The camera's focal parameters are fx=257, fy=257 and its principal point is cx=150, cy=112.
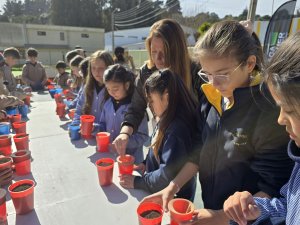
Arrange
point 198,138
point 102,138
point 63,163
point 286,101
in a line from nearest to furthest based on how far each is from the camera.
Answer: point 286,101
point 198,138
point 63,163
point 102,138

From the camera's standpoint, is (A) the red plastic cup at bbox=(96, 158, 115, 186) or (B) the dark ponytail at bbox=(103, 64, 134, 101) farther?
(B) the dark ponytail at bbox=(103, 64, 134, 101)

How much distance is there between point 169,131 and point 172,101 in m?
0.18

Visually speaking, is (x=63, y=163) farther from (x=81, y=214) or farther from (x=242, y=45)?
(x=242, y=45)

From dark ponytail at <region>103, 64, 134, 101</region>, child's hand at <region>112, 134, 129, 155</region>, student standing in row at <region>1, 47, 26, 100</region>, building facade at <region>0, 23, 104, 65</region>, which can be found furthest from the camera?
building facade at <region>0, 23, 104, 65</region>

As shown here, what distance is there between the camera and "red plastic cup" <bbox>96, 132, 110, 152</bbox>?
6.58ft

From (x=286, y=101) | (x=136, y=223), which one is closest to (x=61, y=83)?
(x=136, y=223)

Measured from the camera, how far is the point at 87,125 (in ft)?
7.60

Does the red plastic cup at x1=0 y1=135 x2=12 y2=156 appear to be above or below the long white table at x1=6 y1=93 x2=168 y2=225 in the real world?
above

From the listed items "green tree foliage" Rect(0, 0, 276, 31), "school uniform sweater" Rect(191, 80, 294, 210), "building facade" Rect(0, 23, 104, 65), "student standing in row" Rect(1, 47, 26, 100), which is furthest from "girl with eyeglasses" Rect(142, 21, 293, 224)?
"green tree foliage" Rect(0, 0, 276, 31)

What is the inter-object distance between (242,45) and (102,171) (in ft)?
3.31

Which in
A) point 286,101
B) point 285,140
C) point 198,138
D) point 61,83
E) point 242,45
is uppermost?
point 242,45

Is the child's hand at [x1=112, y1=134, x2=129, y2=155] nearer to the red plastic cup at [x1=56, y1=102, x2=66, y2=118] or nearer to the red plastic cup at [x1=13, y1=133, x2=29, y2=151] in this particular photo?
the red plastic cup at [x1=13, y1=133, x2=29, y2=151]

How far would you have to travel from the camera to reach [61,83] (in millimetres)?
5805

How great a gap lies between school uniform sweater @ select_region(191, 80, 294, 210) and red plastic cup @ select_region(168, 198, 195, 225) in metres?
0.27
